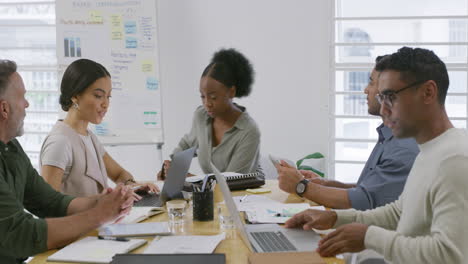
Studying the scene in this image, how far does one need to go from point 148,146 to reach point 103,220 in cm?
284

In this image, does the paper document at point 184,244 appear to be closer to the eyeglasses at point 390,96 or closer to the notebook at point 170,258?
the notebook at point 170,258

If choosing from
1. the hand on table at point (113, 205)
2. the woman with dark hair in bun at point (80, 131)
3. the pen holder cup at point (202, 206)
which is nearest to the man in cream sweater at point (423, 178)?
the pen holder cup at point (202, 206)

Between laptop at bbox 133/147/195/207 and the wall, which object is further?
the wall

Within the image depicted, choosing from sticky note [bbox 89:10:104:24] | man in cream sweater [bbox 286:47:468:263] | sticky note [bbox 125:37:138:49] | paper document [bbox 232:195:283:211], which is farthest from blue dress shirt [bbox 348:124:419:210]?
sticky note [bbox 89:10:104:24]

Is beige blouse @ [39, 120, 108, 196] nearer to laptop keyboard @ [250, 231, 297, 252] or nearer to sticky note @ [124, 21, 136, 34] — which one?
laptop keyboard @ [250, 231, 297, 252]

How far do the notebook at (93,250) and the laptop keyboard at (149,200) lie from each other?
55cm

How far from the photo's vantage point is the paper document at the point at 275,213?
210 cm

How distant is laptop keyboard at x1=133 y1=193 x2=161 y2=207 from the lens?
240cm

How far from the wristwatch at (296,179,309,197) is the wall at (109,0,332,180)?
2.04 m

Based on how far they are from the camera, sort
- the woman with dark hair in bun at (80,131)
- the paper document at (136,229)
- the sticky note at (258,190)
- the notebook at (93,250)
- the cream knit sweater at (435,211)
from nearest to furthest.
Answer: the cream knit sweater at (435,211)
the notebook at (93,250)
the paper document at (136,229)
the woman with dark hair in bun at (80,131)
the sticky note at (258,190)

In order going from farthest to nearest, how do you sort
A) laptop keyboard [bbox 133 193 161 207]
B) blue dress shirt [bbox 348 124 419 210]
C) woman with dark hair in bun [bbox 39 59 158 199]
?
woman with dark hair in bun [bbox 39 59 158 199]
laptop keyboard [bbox 133 193 161 207]
blue dress shirt [bbox 348 124 419 210]

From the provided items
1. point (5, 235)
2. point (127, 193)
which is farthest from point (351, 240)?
point (5, 235)

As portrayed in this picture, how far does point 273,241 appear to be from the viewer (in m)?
1.82

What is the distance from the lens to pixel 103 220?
1.91 m
